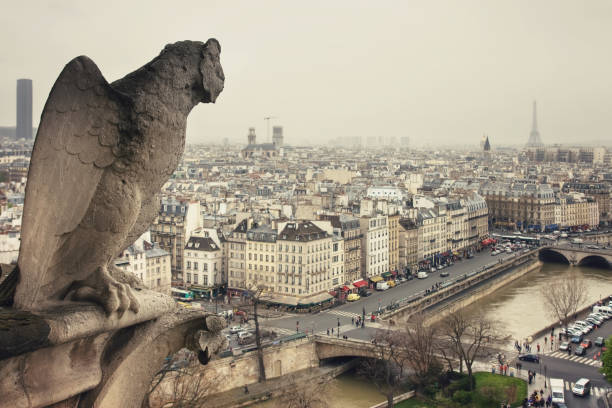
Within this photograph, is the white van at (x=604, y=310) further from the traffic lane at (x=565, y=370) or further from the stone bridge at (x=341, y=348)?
the stone bridge at (x=341, y=348)

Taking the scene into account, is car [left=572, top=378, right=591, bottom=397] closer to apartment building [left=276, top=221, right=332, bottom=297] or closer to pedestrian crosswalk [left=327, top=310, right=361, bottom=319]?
pedestrian crosswalk [left=327, top=310, right=361, bottom=319]

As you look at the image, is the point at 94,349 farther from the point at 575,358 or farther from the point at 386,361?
the point at 575,358

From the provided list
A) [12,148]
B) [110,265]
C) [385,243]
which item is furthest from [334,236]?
[12,148]

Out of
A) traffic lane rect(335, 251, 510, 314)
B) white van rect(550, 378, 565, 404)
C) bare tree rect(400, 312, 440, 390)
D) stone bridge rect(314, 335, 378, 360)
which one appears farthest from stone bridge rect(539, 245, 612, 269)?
white van rect(550, 378, 565, 404)

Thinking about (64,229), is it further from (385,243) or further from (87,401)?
(385,243)

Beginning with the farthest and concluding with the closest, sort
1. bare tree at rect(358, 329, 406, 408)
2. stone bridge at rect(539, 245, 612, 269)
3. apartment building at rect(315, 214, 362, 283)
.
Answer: stone bridge at rect(539, 245, 612, 269)
apartment building at rect(315, 214, 362, 283)
bare tree at rect(358, 329, 406, 408)

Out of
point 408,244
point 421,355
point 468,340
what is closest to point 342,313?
point 468,340
